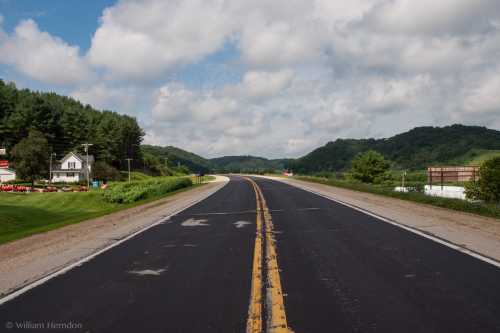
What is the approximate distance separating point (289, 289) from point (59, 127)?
3906 inches

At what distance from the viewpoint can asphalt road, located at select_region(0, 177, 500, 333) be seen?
4.40m

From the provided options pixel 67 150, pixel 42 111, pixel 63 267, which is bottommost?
pixel 63 267

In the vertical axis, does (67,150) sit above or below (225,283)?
above

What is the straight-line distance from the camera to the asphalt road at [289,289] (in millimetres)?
4402

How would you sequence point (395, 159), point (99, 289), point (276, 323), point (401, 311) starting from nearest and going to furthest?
1. point (276, 323)
2. point (401, 311)
3. point (99, 289)
4. point (395, 159)

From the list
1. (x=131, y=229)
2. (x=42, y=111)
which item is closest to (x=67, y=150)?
(x=42, y=111)

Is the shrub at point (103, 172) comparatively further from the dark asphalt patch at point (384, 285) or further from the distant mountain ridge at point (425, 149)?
the dark asphalt patch at point (384, 285)

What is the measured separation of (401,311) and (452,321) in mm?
542

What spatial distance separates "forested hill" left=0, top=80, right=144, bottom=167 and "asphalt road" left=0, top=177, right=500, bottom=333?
3441 inches

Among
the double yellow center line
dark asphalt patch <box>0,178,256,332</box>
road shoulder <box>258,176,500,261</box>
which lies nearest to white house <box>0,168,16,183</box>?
road shoulder <box>258,176,500,261</box>

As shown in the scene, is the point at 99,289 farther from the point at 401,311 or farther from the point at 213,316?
the point at 401,311

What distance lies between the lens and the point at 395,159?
161 meters

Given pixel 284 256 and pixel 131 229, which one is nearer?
pixel 284 256

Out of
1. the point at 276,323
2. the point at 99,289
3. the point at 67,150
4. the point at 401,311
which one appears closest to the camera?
the point at 276,323
